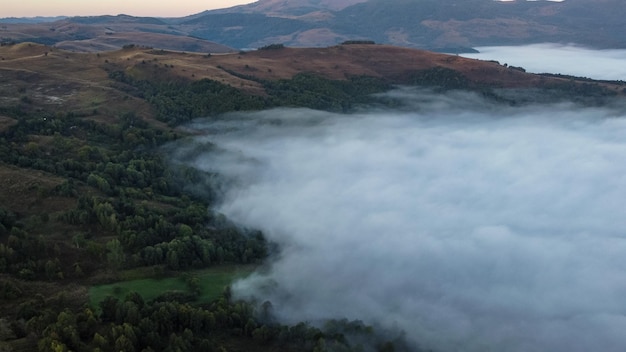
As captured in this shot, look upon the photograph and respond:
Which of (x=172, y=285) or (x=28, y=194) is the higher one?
(x=28, y=194)

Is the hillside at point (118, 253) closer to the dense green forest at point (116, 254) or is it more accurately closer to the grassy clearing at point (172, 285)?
the dense green forest at point (116, 254)

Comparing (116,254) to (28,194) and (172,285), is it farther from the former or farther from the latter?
(28,194)

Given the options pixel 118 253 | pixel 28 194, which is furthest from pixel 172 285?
pixel 28 194

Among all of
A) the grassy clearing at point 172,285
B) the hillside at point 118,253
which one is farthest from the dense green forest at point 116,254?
the grassy clearing at point 172,285

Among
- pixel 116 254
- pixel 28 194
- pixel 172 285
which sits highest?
pixel 28 194

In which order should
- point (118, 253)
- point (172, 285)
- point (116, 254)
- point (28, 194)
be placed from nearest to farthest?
point (172, 285), point (116, 254), point (118, 253), point (28, 194)

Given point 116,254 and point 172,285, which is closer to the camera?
point 172,285

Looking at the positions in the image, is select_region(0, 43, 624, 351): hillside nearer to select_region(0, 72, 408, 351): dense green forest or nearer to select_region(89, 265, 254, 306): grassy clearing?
select_region(0, 72, 408, 351): dense green forest

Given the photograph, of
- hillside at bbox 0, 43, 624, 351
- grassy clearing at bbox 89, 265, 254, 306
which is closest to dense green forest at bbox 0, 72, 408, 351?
hillside at bbox 0, 43, 624, 351

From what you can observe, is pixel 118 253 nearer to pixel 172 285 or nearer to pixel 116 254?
pixel 116 254

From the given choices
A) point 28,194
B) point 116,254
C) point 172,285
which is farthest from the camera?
point 28,194
